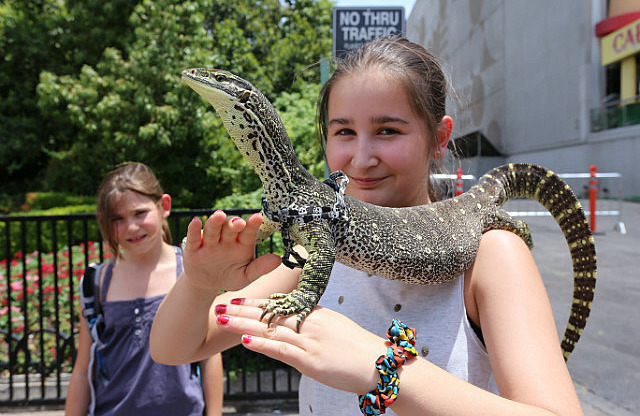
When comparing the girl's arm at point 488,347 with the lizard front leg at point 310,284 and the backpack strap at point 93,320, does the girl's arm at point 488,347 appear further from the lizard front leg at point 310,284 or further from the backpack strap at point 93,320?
the backpack strap at point 93,320

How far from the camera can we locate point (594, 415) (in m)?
4.20

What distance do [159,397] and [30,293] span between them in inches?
188

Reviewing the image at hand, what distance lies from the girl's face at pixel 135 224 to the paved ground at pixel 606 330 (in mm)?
2633

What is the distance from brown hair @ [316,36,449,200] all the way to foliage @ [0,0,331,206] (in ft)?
18.9

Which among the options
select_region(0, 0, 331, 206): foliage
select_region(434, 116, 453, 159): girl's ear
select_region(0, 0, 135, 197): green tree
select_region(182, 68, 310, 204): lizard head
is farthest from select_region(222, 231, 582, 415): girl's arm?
select_region(0, 0, 135, 197): green tree

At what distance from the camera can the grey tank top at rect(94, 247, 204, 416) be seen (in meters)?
2.86

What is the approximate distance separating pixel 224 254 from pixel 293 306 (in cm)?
35

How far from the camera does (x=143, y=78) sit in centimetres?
1241

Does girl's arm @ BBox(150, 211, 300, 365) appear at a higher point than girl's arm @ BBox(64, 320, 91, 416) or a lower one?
higher

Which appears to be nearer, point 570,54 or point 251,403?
point 251,403

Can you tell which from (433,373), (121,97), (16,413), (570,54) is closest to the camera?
(433,373)

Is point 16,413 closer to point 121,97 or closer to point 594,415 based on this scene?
point 594,415

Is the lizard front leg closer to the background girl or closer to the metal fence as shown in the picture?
the background girl

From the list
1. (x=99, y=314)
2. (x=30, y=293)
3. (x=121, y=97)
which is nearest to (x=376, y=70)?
(x=99, y=314)
